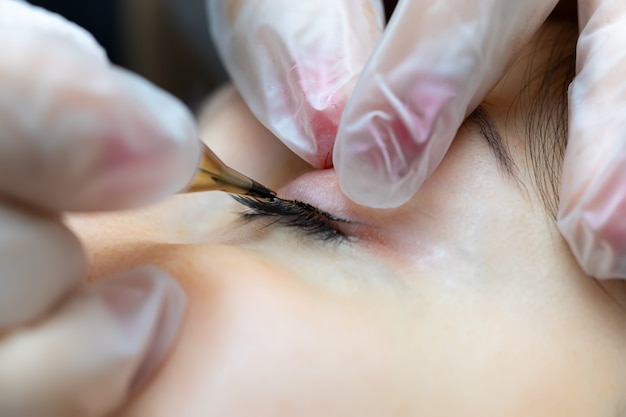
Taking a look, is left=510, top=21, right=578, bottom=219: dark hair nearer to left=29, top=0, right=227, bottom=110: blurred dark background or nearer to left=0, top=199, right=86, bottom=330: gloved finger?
left=0, top=199, right=86, bottom=330: gloved finger

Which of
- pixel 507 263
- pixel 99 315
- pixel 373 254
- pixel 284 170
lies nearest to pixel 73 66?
pixel 99 315

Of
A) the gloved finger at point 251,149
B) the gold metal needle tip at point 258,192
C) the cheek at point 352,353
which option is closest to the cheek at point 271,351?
the cheek at point 352,353

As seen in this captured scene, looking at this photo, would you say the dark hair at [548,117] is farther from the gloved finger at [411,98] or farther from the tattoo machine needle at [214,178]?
the tattoo machine needle at [214,178]

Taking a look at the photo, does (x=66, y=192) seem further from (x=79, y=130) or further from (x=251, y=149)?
(x=251, y=149)

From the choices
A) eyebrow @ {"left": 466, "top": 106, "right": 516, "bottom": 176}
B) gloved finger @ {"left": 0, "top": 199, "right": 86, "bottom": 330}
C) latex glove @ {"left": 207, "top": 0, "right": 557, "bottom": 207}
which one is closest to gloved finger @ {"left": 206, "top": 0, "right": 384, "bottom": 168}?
latex glove @ {"left": 207, "top": 0, "right": 557, "bottom": 207}

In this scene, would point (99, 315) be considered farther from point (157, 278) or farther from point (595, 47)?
point (595, 47)

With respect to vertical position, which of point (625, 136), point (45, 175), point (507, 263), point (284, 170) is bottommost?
point (284, 170)

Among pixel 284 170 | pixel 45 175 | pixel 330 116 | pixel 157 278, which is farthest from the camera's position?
pixel 284 170

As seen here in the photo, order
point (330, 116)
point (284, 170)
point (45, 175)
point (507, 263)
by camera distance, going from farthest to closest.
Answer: point (284, 170) → point (330, 116) → point (507, 263) → point (45, 175)
